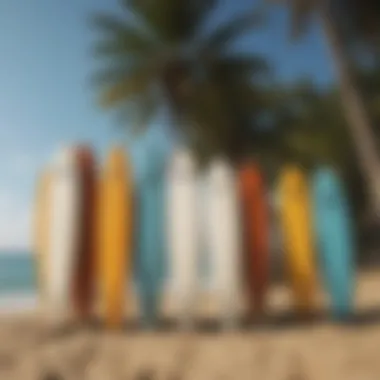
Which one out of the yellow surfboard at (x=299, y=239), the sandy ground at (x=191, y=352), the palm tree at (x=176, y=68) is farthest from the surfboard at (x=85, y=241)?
the palm tree at (x=176, y=68)

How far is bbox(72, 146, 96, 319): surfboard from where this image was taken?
7.28 feet

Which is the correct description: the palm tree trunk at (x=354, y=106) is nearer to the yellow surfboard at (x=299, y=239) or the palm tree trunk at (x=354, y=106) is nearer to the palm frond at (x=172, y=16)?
the yellow surfboard at (x=299, y=239)

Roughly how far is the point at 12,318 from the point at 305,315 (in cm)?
107

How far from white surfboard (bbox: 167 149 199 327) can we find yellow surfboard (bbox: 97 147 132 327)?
151mm

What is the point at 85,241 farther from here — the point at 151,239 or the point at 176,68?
the point at 176,68

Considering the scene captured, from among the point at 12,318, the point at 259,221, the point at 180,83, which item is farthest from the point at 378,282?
the point at 180,83

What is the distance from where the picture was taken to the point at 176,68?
5039 millimetres

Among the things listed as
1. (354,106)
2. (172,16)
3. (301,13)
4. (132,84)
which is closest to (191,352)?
(354,106)

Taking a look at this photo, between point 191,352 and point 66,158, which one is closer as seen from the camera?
point 191,352

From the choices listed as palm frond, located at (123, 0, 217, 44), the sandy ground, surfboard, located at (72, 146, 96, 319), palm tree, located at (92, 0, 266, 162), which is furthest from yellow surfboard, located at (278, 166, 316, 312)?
palm frond, located at (123, 0, 217, 44)

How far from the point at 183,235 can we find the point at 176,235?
0.08 feet

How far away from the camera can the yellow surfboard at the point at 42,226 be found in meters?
2.28

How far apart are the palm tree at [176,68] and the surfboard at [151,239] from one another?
2.70m

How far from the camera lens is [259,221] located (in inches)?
88.8
